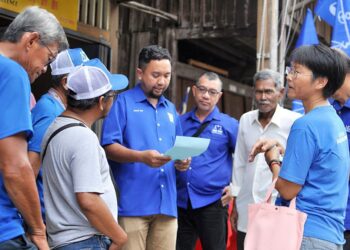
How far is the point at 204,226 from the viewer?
15.8 ft

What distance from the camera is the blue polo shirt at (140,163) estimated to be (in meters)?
3.90

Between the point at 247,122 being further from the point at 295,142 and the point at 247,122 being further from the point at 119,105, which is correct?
the point at 295,142

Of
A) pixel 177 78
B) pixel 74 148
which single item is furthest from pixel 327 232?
pixel 177 78

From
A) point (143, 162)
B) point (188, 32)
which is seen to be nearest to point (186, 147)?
point (143, 162)

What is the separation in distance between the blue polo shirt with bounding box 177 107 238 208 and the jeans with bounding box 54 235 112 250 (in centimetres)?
196

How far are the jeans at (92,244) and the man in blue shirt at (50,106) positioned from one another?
483 mm

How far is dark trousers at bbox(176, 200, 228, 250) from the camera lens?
4.81 meters

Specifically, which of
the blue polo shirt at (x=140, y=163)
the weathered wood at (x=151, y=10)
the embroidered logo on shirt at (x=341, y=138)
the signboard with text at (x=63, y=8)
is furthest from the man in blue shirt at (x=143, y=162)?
the weathered wood at (x=151, y=10)

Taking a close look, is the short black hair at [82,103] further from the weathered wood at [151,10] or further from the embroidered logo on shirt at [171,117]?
the weathered wood at [151,10]

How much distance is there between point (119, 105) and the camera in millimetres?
4051

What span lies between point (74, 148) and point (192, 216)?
2.46m

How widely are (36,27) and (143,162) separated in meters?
1.42

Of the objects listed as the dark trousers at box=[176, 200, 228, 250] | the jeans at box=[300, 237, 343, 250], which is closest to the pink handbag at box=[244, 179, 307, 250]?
the jeans at box=[300, 237, 343, 250]

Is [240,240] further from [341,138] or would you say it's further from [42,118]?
[42,118]
